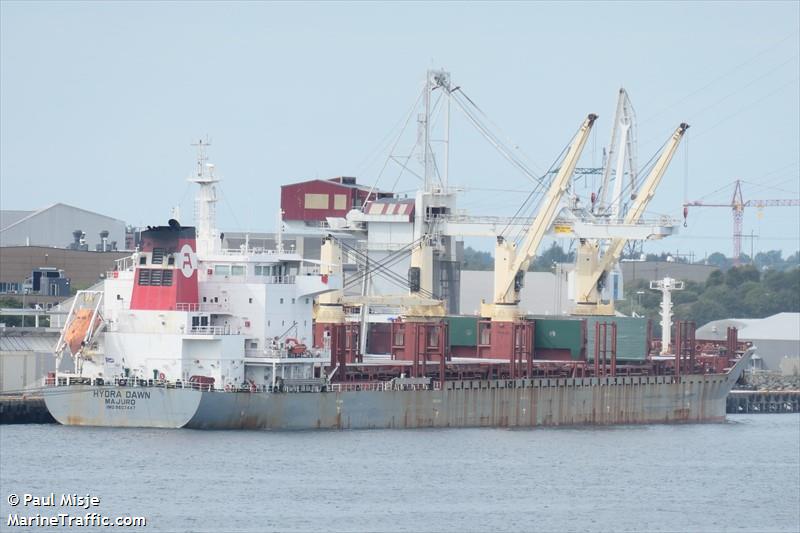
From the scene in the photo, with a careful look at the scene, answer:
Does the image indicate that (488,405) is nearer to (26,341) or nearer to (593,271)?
(593,271)

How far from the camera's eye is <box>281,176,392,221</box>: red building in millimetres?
86500

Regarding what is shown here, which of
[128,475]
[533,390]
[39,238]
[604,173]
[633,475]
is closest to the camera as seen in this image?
[128,475]

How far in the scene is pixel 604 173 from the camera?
8138 cm

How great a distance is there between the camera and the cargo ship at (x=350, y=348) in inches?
2311

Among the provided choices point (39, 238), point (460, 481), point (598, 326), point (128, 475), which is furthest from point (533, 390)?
point (39, 238)

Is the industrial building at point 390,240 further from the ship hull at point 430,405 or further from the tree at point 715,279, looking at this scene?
the tree at point 715,279

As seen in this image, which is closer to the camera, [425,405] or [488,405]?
[425,405]

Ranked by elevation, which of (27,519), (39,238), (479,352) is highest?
(39,238)

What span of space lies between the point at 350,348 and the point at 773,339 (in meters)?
50.9

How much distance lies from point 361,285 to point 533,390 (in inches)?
515

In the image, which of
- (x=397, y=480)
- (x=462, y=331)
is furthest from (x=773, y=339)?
(x=397, y=480)

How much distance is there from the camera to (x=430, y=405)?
65875 millimetres

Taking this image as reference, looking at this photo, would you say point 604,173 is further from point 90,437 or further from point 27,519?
point 27,519

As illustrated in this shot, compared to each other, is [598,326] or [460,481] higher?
[598,326]
